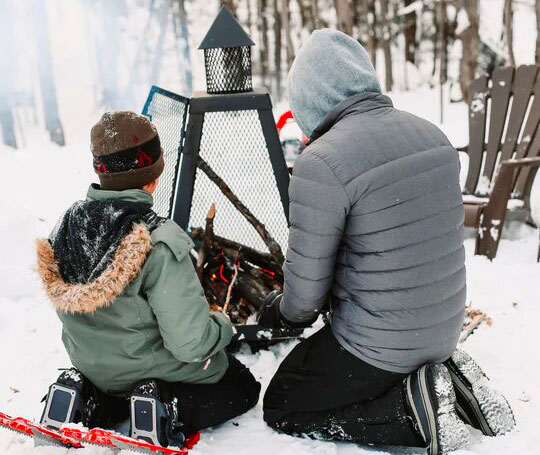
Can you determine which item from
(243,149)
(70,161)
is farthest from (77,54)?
(243,149)

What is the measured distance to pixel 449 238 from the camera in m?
2.07

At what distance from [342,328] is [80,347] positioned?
1045mm

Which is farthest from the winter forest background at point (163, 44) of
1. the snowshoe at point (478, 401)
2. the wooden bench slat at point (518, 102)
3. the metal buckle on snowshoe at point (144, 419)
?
the snowshoe at point (478, 401)

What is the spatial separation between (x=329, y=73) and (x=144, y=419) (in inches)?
57.6

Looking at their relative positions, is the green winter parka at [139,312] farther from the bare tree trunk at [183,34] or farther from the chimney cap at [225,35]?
the bare tree trunk at [183,34]

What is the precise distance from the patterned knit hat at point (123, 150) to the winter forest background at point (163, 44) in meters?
11.2

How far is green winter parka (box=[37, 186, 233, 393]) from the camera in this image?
6.42 ft

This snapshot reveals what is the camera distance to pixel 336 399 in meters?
2.23

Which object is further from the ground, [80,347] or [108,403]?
[80,347]

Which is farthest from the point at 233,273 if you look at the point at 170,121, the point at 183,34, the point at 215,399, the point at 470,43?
the point at 183,34

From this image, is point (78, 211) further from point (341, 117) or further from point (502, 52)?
point (502, 52)

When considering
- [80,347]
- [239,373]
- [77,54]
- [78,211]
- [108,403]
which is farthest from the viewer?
[77,54]

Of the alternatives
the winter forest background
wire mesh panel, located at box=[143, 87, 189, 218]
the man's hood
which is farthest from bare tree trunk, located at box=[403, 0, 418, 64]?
the man's hood

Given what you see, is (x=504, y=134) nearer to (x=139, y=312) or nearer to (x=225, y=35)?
(x=225, y=35)
